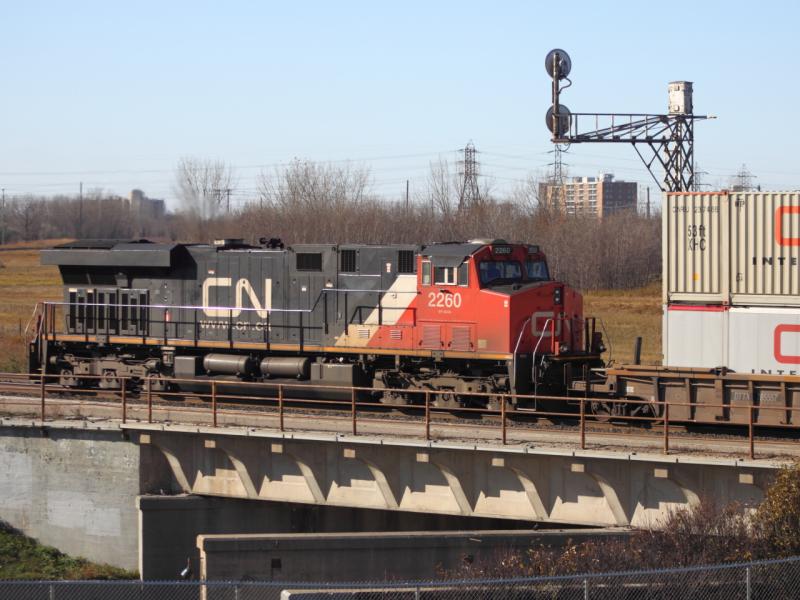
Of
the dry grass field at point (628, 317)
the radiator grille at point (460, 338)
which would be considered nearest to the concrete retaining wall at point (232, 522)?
the radiator grille at point (460, 338)

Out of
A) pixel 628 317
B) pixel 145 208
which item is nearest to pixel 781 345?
pixel 628 317

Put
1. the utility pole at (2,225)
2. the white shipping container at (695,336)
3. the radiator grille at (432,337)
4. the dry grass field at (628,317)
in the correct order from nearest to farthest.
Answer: the white shipping container at (695,336)
the radiator grille at (432,337)
the dry grass field at (628,317)
the utility pole at (2,225)

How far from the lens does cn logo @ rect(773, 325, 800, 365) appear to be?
19.1 metres

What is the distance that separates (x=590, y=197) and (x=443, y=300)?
444ft

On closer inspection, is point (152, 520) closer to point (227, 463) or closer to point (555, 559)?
point (227, 463)

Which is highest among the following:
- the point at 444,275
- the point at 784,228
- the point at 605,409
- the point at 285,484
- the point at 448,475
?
the point at 784,228

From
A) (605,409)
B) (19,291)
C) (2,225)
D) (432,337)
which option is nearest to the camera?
(605,409)

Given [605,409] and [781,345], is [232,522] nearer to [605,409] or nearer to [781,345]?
[605,409]

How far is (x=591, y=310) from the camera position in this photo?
51156 millimetres

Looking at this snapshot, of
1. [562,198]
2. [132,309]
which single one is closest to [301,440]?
[132,309]

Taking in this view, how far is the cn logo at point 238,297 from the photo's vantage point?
2430 cm

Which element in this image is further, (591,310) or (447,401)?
(591,310)

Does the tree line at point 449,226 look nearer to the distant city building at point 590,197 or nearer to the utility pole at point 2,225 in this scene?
the distant city building at point 590,197

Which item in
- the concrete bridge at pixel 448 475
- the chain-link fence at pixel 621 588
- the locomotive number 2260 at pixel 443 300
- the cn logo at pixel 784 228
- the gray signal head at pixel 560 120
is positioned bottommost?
the chain-link fence at pixel 621 588
